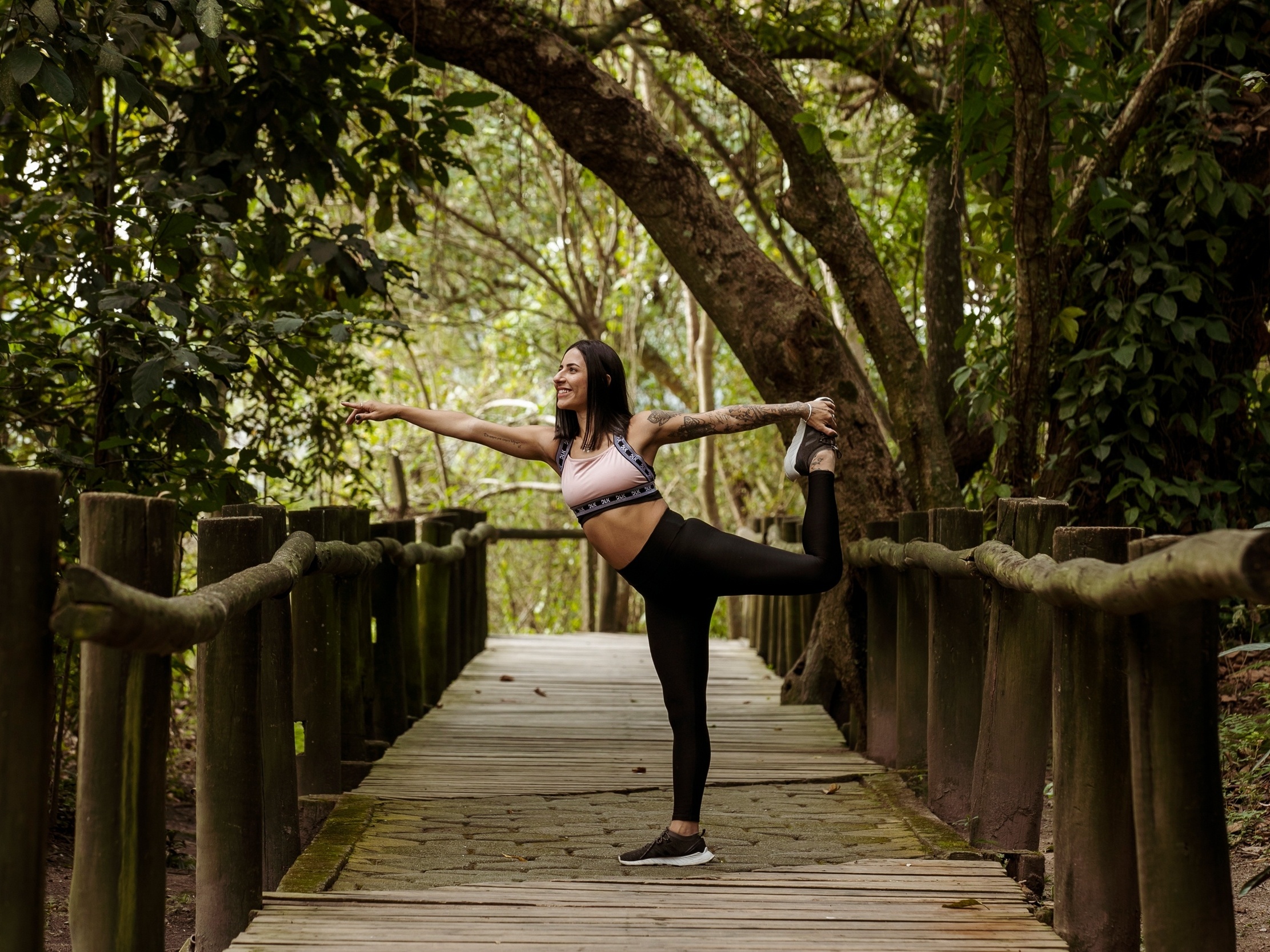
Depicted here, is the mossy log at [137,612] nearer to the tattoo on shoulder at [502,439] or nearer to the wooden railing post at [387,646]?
the tattoo on shoulder at [502,439]

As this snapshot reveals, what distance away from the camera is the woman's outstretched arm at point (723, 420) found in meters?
3.74

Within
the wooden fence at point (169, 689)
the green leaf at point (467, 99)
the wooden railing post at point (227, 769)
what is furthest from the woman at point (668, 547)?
the green leaf at point (467, 99)

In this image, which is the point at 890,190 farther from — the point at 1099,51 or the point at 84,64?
the point at 84,64

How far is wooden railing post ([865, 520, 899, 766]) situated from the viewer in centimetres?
497

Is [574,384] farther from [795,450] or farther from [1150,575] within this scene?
[1150,575]

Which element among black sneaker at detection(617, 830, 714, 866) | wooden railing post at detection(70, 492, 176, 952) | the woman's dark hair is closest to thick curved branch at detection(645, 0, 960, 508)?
the woman's dark hair

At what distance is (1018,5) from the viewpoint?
486cm

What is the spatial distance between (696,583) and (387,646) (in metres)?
2.03

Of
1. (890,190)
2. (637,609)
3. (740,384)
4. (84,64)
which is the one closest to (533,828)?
(84,64)

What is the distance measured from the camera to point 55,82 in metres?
3.73

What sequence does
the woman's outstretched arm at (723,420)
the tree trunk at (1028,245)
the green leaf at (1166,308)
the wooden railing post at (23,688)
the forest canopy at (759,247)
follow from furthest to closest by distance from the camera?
the green leaf at (1166,308)
the tree trunk at (1028,245)
the forest canopy at (759,247)
the woman's outstretched arm at (723,420)
the wooden railing post at (23,688)

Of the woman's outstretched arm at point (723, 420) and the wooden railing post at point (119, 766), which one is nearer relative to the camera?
the wooden railing post at point (119, 766)

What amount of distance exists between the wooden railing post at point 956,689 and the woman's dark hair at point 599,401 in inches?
42.3

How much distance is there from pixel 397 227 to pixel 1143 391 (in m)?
10.1
